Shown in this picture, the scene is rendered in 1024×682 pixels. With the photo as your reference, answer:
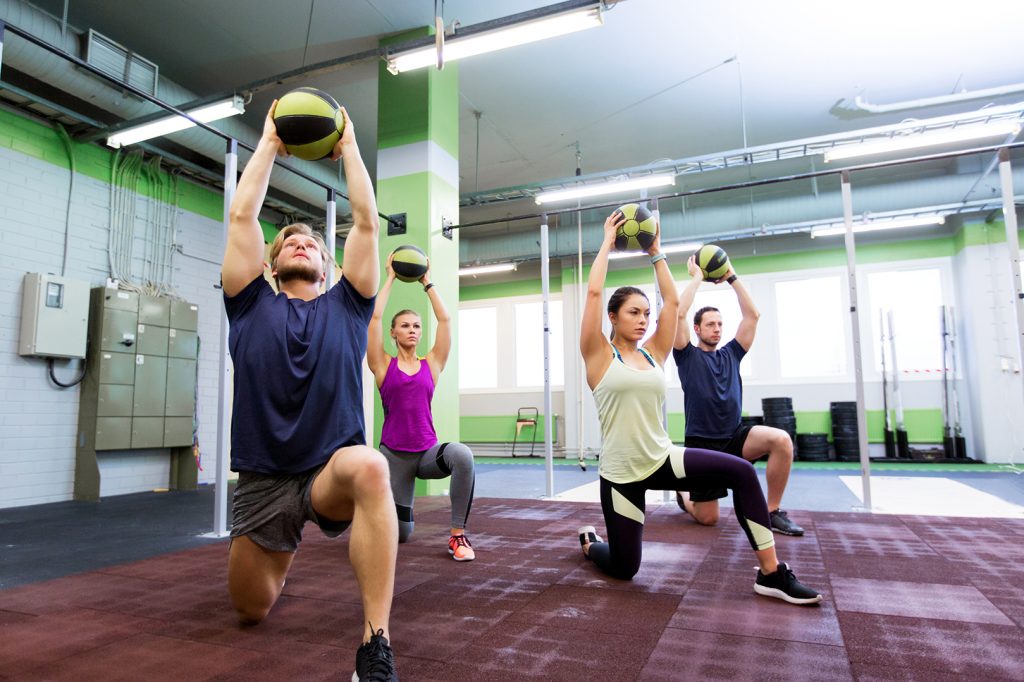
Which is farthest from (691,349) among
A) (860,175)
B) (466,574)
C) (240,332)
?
A: (860,175)

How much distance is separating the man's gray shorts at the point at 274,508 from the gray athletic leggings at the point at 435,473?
4.36 feet

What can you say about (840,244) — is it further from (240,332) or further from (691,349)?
(240,332)

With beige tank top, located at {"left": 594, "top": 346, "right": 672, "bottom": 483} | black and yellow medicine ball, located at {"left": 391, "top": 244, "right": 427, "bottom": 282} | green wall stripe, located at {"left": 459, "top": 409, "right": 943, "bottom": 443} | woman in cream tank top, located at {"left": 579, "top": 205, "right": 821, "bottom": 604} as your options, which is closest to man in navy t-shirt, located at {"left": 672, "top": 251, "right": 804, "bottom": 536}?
woman in cream tank top, located at {"left": 579, "top": 205, "right": 821, "bottom": 604}

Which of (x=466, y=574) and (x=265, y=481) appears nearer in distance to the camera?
(x=265, y=481)

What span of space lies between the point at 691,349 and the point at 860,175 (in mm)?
7531

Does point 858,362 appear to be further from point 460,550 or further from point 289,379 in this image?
point 289,379

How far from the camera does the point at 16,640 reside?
1929 millimetres

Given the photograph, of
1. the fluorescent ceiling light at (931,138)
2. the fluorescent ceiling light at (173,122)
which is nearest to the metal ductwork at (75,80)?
the fluorescent ceiling light at (173,122)

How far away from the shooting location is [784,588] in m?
2.22

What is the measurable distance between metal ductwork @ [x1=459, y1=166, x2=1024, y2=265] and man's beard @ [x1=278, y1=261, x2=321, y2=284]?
8425mm

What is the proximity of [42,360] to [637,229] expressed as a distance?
20.9ft

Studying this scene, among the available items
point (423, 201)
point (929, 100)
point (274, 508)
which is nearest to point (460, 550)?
point (274, 508)

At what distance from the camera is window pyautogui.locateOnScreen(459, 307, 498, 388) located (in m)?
12.5

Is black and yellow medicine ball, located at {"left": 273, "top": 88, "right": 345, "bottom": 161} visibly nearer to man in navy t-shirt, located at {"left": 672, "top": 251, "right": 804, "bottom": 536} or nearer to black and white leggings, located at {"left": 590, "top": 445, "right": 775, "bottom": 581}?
black and white leggings, located at {"left": 590, "top": 445, "right": 775, "bottom": 581}
